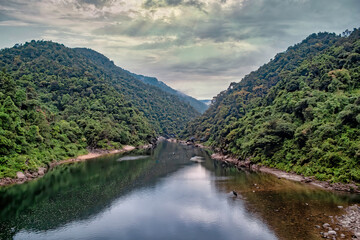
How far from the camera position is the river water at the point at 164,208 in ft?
83.9

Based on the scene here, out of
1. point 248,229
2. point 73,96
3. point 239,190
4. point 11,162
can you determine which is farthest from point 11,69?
point 248,229

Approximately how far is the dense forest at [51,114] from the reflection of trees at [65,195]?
6.51m

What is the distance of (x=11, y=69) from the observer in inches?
4921

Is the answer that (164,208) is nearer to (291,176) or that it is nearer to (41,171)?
(291,176)

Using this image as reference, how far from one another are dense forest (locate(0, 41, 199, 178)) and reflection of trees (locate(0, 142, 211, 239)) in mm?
6511

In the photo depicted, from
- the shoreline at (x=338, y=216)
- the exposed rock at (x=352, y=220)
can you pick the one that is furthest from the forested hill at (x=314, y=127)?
the exposed rock at (x=352, y=220)

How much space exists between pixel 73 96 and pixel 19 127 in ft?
217

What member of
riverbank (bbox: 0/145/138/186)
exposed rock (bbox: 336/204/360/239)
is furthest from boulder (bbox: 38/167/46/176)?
exposed rock (bbox: 336/204/360/239)

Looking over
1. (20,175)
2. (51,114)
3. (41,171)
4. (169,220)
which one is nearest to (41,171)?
(41,171)

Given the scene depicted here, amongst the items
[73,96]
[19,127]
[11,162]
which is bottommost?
[11,162]

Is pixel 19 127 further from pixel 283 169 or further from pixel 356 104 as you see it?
pixel 356 104

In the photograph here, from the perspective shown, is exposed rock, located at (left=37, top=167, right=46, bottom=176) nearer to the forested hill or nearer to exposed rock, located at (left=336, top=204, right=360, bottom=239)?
the forested hill

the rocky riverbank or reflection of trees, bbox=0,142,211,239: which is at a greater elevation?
the rocky riverbank

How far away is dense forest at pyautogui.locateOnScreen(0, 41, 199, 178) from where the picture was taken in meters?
49.8
